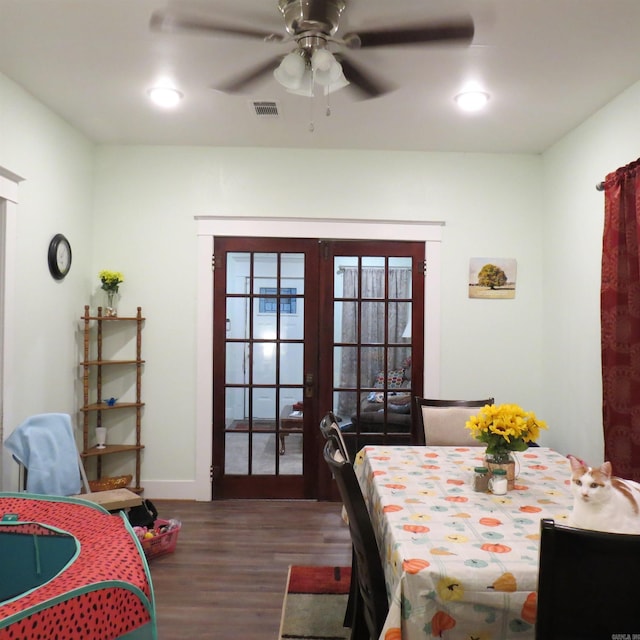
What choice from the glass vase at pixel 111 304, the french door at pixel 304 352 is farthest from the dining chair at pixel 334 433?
the glass vase at pixel 111 304

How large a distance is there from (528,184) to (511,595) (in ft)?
11.3

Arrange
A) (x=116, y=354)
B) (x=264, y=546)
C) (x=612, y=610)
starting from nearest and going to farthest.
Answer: (x=612, y=610)
(x=264, y=546)
(x=116, y=354)

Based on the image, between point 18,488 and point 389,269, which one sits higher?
point 389,269

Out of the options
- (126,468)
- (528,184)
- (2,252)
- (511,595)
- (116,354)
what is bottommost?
(126,468)

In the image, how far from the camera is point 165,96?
9.75ft

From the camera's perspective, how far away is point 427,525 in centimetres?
157

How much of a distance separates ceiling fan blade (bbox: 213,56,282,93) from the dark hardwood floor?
2.53 metres

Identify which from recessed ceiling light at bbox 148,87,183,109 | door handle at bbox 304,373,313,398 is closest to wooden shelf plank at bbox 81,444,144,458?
door handle at bbox 304,373,313,398

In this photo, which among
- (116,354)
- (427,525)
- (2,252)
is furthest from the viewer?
(116,354)

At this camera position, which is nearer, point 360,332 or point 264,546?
point 264,546

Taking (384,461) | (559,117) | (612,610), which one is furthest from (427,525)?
(559,117)

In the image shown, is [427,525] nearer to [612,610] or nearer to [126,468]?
[612,610]

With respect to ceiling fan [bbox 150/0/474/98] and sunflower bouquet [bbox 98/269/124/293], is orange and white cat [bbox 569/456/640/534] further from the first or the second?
sunflower bouquet [bbox 98/269/124/293]

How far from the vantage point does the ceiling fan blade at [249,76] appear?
2401 mm
